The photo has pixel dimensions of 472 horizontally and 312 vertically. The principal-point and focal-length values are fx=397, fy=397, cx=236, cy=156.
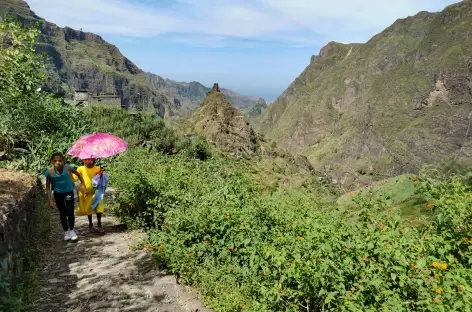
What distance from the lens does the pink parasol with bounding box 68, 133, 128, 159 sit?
8664 mm

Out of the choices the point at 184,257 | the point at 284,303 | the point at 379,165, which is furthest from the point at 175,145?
the point at 379,165

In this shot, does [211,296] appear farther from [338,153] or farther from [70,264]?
[338,153]

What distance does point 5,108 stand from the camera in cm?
1321

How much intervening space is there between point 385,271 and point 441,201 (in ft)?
4.13

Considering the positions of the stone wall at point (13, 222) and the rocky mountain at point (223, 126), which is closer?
the stone wall at point (13, 222)

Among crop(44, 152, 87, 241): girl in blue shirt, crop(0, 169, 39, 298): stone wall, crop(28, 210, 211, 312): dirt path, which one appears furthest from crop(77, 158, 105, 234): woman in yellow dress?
crop(0, 169, 39, 298): stone wall

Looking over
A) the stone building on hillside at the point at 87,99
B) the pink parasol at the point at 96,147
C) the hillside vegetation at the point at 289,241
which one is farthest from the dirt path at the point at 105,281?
the stone building on hillside at the point at 87,99

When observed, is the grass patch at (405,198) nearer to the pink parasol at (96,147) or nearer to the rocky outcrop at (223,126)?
the pink parasol at (96,147)

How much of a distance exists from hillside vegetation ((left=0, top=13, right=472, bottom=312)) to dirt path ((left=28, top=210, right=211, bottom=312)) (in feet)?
1.08

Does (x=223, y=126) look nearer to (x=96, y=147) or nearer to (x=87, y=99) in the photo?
(x=87, y=99)

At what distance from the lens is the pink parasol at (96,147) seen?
341 inches

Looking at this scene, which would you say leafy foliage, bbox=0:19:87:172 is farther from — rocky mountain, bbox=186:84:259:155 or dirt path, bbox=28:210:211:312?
rocky mountain, bbox=186:84:259:155

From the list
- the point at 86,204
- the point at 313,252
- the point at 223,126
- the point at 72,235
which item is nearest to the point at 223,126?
the point at 223,126

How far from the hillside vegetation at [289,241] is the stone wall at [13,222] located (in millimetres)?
1028
